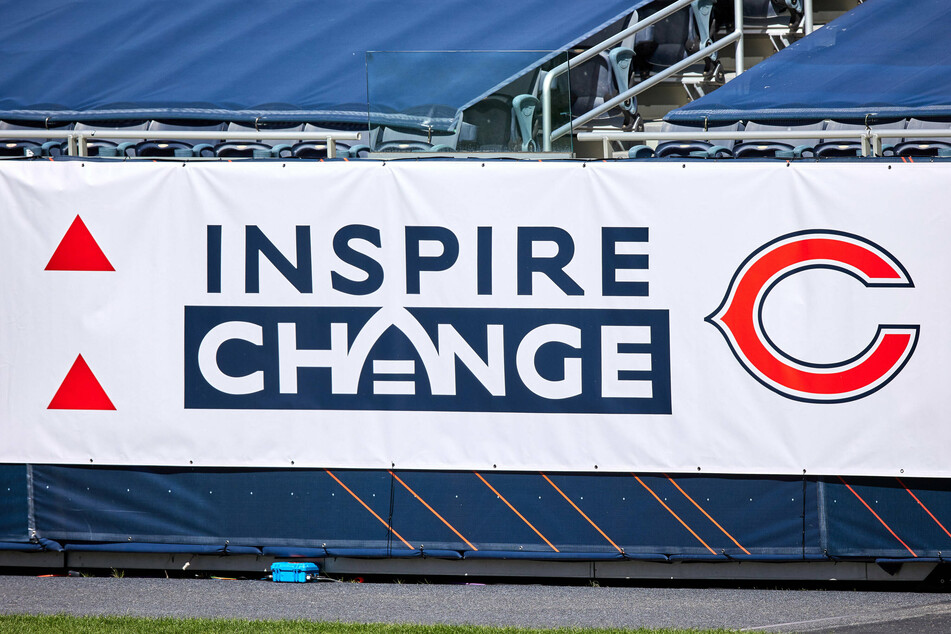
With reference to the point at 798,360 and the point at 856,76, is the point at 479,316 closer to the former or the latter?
the point at 798,360

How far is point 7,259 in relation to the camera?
4.86m

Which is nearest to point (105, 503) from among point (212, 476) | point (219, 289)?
point (212, 476)

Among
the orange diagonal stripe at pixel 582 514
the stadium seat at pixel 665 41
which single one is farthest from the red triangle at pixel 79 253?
the stadium seat at pixel 665 41

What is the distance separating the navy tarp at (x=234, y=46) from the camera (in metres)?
7.88

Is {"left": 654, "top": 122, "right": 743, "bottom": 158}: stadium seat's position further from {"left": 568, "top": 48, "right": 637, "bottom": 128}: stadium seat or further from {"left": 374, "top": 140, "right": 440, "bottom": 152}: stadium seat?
{"left": 374, "top": 140, "right": 440, "bottom": 152}: stadium seat

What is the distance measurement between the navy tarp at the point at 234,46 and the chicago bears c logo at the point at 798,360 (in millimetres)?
3890

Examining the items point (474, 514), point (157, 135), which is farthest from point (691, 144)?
point (157, 135)

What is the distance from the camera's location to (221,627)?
4.11 m

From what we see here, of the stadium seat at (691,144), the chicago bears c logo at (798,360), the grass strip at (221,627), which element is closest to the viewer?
the grass strip at (221,627)

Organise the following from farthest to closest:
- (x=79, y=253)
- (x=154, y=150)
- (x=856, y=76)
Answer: (x=154, y=150) < (x=856, y=76) < (x=79, y=253)

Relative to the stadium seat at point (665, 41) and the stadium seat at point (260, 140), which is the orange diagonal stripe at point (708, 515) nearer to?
the stadium seat at point (260, 140)

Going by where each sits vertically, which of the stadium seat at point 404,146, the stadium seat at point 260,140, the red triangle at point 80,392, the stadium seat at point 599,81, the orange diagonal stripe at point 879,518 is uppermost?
the stadium seat at point 599,81

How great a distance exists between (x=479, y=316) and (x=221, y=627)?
6.10 feet

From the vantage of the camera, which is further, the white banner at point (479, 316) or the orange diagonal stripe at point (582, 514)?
the orange diagonal stripe at point (582, 514)
